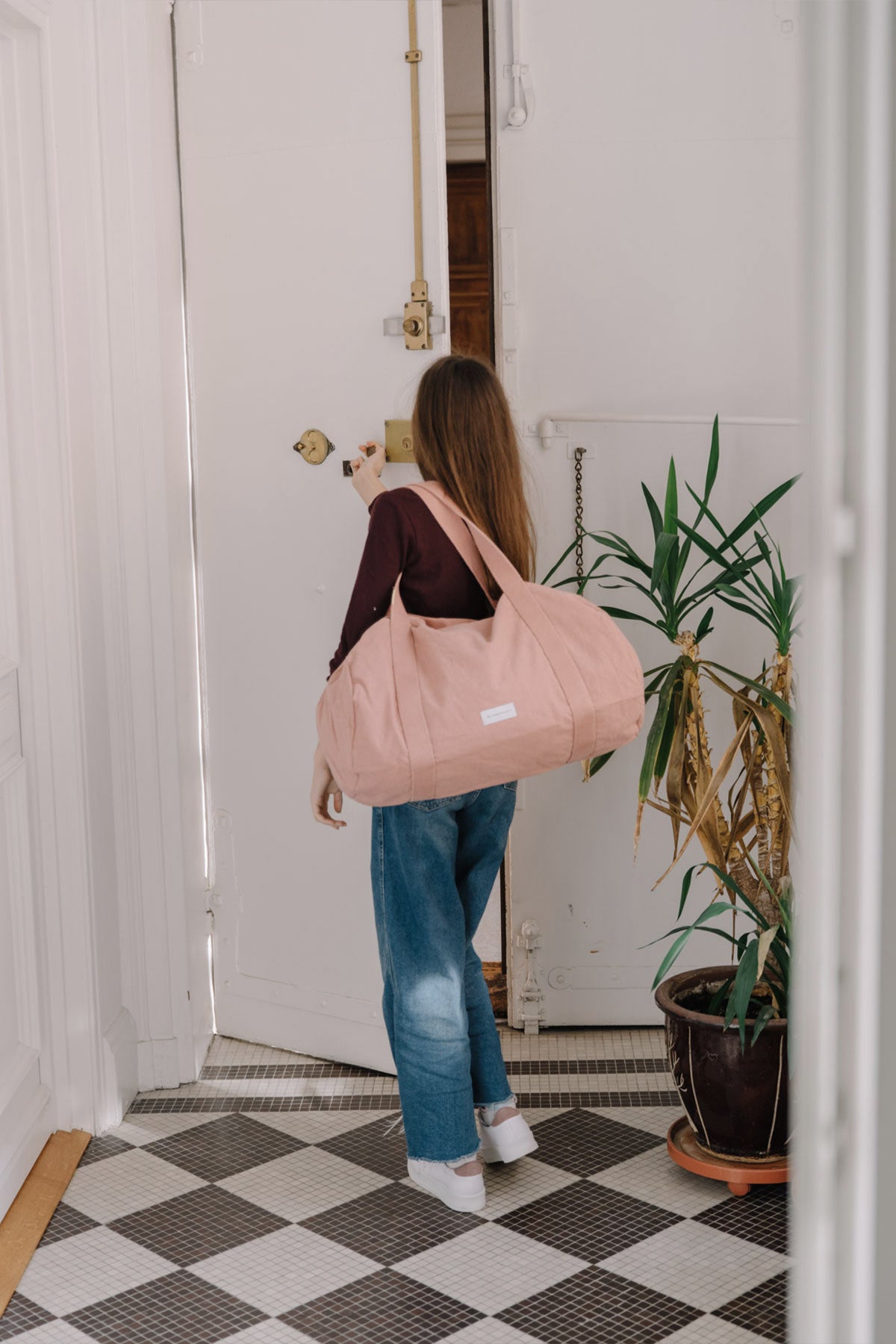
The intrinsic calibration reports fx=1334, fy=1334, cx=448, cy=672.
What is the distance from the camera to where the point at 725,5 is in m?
2.69

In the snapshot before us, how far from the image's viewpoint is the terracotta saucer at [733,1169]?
7.15 feet

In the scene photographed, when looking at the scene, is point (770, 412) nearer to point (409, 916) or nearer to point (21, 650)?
point (409, 916)

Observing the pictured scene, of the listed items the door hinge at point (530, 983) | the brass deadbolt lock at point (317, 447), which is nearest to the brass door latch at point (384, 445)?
the brass deadbolt lock at point (317, 447)

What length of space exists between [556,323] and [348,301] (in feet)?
1.55

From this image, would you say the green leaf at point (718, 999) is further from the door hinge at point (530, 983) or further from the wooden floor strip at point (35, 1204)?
the wooden floor strip at point (35, 1204)

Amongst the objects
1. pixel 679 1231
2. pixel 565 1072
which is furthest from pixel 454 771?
pixel 565 1072

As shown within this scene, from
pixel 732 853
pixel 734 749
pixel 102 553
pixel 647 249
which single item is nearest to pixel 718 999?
pixel 732 853

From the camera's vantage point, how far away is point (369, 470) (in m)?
2.35

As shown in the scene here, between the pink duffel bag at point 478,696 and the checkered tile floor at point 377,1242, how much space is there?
730mm

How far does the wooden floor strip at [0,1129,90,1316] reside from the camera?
2.01 metres

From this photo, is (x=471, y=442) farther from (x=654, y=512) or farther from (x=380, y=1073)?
(x=380, y=1073)

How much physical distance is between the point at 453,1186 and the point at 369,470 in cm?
121

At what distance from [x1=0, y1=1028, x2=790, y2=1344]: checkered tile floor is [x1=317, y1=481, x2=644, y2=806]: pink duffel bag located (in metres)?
0.73

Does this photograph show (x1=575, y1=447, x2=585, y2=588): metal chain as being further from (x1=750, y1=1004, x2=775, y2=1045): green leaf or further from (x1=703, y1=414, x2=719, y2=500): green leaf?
(x1=750, y1=1004, x2=775, y2=1045): green leaf
